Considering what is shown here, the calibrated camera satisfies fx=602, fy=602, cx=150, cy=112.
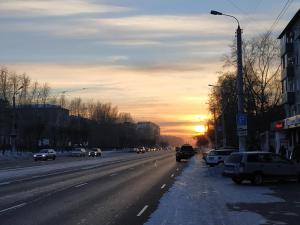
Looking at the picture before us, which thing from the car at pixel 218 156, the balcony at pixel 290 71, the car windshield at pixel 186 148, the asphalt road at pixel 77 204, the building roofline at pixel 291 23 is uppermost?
the building roofline at pixel 291 23

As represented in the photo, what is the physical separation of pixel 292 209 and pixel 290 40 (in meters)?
53.3

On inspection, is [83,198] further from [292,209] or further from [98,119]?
[98,119]

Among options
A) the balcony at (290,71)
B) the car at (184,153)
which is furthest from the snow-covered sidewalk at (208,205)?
the car at (184,153)

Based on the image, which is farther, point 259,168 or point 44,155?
point 44,155

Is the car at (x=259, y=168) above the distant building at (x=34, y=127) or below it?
below

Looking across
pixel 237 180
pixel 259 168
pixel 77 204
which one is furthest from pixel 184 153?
pixel 77 204

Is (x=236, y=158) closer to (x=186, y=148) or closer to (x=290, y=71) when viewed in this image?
(x=290, y=71)

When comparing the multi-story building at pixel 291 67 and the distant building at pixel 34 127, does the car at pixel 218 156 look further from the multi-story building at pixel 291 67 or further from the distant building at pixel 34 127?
the distant building at pixel 34 127

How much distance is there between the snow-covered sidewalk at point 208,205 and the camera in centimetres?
1399

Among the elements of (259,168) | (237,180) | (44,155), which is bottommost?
(237,180)

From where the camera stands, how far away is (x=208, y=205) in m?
17.7

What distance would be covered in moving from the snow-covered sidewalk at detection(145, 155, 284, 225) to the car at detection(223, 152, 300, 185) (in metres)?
1.52

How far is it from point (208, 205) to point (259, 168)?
1019 centimetres

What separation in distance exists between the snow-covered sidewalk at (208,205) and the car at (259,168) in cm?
152
